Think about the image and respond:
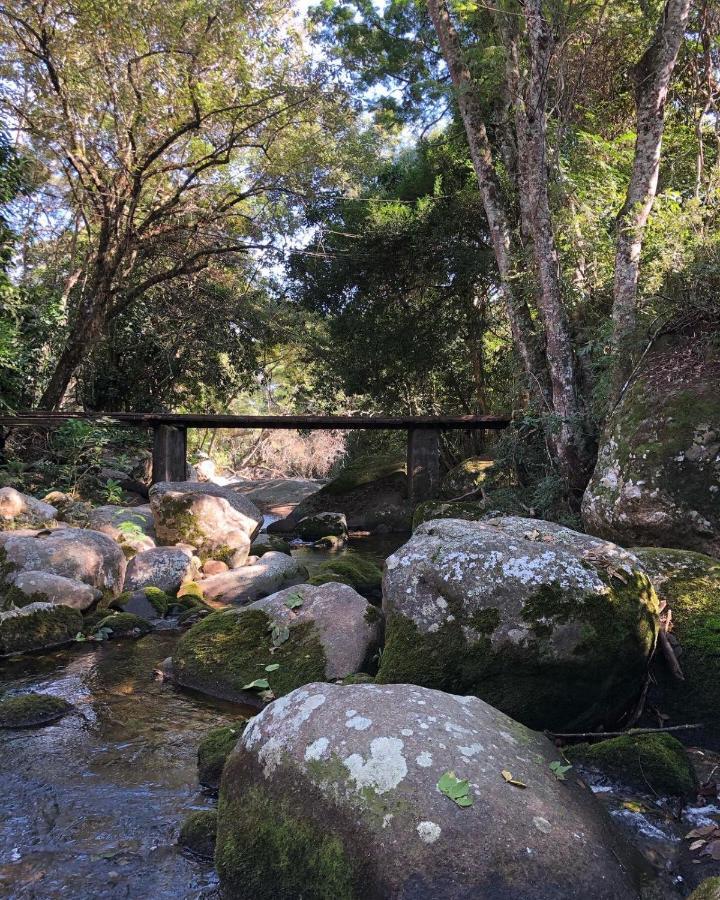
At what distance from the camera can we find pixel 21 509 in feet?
29.0

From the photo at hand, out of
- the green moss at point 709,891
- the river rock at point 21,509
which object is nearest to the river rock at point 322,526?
the river rock at point 21,509

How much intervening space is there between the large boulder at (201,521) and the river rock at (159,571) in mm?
1392

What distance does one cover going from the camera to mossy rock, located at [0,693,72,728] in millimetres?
4430

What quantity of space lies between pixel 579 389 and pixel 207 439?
904 inches

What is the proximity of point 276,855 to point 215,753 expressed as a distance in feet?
4.18

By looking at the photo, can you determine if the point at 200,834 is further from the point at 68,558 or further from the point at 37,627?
the point at 68,558

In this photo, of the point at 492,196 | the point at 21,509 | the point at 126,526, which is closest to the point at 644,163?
the point at 492,196

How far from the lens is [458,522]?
4453mm

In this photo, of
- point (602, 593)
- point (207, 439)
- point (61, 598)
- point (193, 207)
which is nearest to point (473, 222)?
point (193, 207)

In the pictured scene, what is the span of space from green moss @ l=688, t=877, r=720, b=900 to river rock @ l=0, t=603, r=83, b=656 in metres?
5.39

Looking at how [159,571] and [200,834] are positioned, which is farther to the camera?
[159,571]

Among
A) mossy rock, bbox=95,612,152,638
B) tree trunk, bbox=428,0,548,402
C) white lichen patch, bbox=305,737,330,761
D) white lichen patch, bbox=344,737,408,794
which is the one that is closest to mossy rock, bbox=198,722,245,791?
white lichen patch, bbox=305,737,330,761

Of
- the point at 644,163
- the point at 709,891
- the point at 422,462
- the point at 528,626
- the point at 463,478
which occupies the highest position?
the point at 644,163

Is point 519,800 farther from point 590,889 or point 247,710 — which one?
point 247,710
